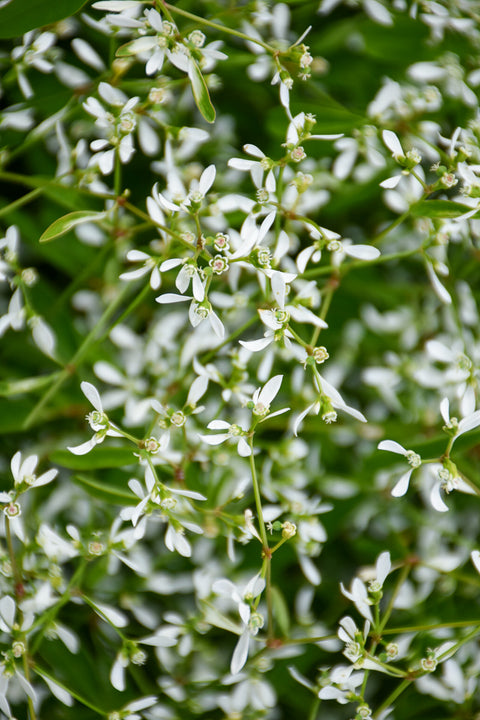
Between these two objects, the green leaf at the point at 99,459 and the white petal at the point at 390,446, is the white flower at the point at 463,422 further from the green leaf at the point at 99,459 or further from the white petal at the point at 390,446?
the green leaf at the point at 99,459

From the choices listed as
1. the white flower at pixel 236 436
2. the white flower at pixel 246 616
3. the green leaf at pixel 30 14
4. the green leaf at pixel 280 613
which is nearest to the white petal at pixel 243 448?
the white flower at pixel 236 436

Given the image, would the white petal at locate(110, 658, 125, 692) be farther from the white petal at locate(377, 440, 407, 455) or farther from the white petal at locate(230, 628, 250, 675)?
the white petal at locate(377, 440, 407, 455)

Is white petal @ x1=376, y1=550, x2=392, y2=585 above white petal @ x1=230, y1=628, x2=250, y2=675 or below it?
A: above

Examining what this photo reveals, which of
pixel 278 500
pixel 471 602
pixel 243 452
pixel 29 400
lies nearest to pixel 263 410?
pixel 243 452

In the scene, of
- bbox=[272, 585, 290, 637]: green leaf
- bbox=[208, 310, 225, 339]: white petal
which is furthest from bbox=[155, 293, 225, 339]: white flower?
bbox=[272, 585, 290, 637]: green leaf

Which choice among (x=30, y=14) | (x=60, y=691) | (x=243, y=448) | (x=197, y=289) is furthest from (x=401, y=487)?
(x=30, y=14)

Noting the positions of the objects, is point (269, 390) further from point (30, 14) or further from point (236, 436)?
point (30, 14)

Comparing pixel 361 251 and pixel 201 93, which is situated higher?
pixel 201 93
